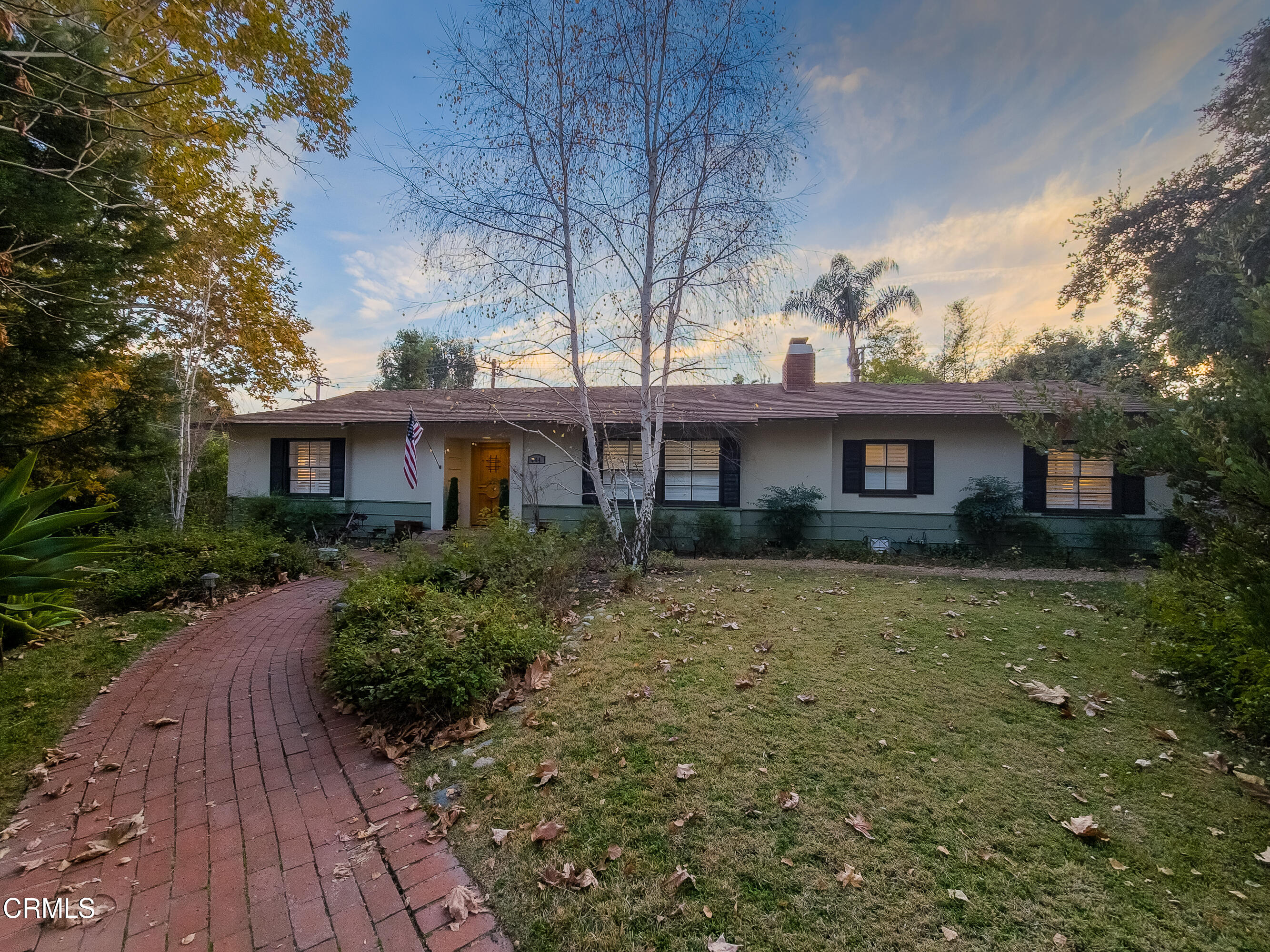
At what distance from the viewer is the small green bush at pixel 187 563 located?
5812 millimetres

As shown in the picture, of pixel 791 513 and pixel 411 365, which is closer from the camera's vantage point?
pixel 791 513

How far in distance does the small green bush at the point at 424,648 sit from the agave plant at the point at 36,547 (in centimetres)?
189

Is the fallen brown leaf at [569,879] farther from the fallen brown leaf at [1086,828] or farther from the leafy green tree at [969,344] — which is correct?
the leafy green tree at [969,344]

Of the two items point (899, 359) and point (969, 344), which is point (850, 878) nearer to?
point (899, 359)

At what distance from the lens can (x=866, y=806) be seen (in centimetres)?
250

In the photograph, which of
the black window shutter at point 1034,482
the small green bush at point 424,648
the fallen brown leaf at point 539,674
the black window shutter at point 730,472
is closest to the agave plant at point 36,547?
the small green bush at point 424,648

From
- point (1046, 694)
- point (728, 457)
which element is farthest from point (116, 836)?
point (728, 457)

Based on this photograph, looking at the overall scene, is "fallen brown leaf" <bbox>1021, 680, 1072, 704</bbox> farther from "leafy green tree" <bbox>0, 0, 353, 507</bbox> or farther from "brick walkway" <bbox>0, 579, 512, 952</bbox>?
"leafy green tree" <bbox>0, 0, 353, 507</bbox>

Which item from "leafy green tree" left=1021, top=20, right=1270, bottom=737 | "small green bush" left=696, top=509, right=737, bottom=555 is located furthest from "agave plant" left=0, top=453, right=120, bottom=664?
"small green bush" left=696, top=509, right=737, bottom=555

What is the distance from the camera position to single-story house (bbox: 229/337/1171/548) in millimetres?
10680

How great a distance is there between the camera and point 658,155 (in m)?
7.80

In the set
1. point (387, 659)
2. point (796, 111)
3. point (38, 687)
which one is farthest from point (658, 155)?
point (38, 687)

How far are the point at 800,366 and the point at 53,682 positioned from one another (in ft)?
43.7

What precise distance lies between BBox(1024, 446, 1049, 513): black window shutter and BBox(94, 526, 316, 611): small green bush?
13976mm
